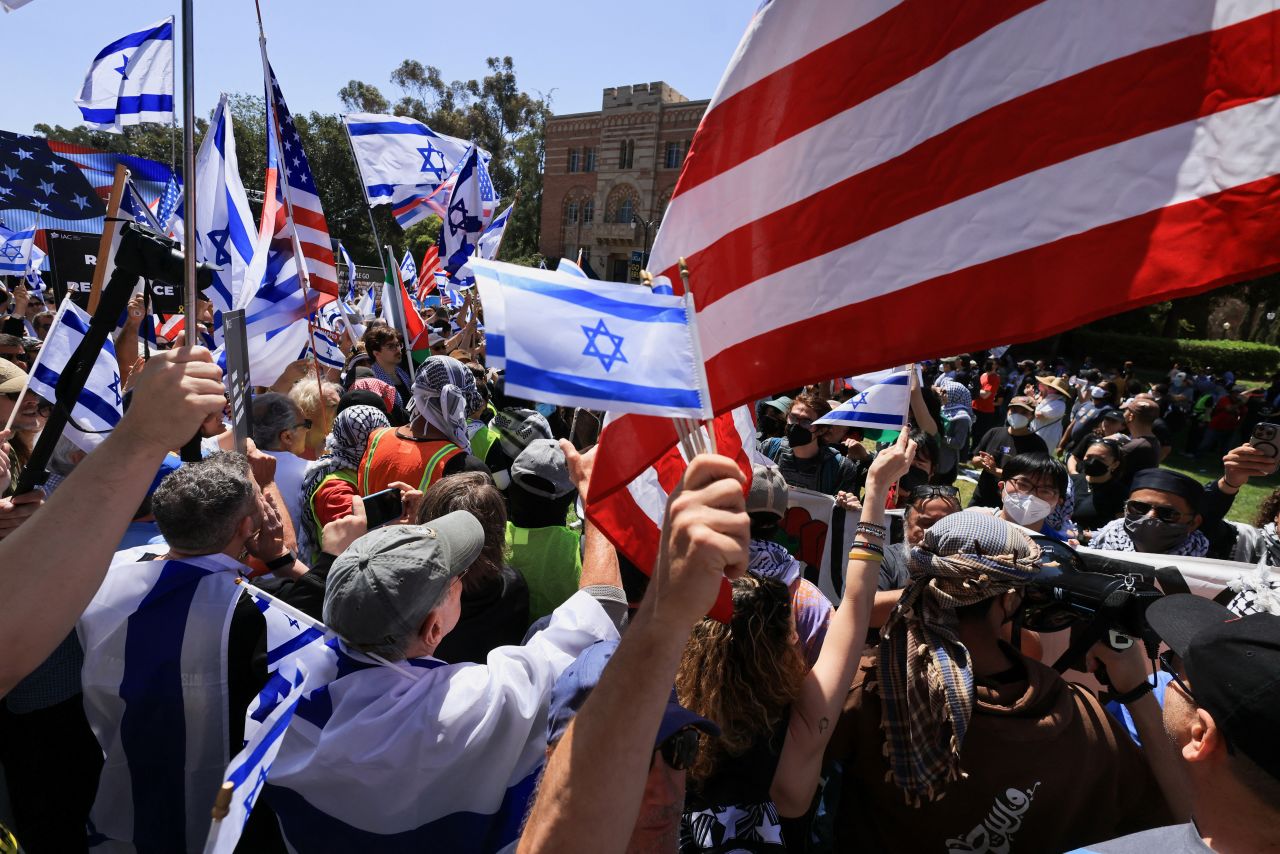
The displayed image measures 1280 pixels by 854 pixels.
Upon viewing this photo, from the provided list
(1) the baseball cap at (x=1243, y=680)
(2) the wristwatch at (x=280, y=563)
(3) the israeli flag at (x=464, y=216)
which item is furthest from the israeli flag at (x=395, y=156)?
(1) the baseball cap at (x=1243, y=680)

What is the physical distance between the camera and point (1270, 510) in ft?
13.6

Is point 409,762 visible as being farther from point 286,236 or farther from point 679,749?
Answer: point 286,236

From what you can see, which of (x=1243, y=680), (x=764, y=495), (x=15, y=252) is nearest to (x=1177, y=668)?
(x=1243, y=680)

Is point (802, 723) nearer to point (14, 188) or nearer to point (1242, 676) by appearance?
point (1242, 676)

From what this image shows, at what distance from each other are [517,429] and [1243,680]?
4737 mm

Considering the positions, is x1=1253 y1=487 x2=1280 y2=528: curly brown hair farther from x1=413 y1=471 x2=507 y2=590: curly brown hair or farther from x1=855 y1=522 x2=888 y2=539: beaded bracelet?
x1=413 y1=471 x2=507 y2=590: curly brown hair

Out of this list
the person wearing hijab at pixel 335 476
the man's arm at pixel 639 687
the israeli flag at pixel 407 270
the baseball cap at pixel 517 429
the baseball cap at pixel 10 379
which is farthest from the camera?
the israeli flag at pixel 407 270

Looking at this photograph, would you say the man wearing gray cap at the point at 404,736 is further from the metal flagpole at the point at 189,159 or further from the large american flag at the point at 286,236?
the large american flag at the point at 286,236

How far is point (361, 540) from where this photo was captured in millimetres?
1991

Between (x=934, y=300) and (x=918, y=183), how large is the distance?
310 mm

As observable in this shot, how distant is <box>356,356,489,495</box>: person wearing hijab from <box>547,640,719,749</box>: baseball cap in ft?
7.85

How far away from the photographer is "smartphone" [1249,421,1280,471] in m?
4.63

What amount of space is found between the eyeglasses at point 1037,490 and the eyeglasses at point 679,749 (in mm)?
3448

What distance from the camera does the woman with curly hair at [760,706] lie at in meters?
2.12
